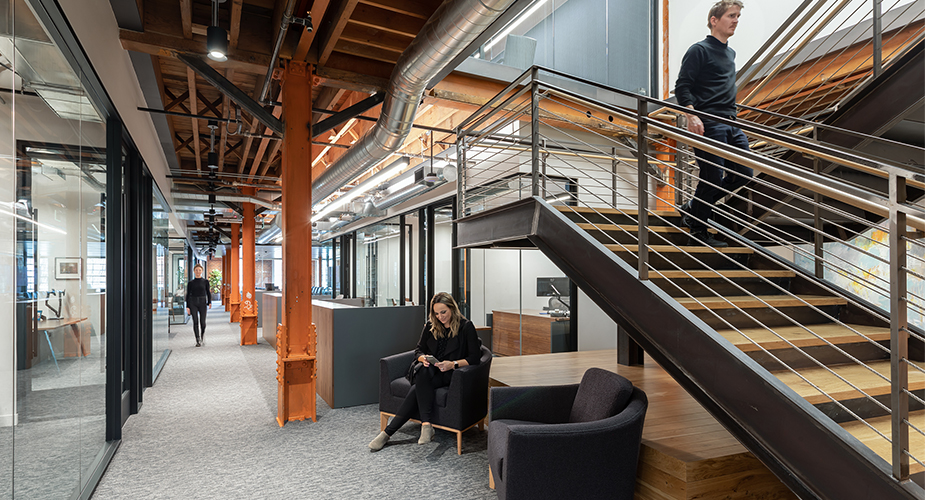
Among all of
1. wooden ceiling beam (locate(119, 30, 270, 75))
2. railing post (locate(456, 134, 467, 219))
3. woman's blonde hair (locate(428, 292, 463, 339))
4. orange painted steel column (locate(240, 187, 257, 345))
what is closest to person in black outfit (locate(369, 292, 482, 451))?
woman's blonde hair (locate(428, 292, 463, 339))

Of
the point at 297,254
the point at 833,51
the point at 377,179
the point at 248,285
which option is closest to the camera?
the point at 297,254

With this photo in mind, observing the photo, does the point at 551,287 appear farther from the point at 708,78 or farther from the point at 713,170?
the point at 708,78

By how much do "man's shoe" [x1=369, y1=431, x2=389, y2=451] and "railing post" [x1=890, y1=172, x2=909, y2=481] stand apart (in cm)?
348

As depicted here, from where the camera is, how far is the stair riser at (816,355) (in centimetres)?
250

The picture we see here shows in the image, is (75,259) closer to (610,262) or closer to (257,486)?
(257,486)

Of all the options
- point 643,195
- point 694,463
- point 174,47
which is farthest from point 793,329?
point 174,47

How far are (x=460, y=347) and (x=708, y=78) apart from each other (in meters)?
2.87

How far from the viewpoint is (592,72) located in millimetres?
7375

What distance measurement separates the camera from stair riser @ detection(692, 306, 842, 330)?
270 cm

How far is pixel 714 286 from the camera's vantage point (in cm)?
317

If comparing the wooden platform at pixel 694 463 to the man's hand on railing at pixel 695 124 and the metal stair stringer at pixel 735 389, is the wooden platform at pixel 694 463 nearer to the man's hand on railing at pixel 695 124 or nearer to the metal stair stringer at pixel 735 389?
the metal stair stringer at pixel 735 389

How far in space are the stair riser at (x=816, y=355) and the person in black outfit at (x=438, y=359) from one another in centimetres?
245

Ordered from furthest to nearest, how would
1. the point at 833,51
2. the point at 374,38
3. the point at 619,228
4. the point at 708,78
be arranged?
1. the point at 833,51
2. the point at 374,38
3. the point at 708,78
4. the point at 619,228

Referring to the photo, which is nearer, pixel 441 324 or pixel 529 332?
pixel 441 324
